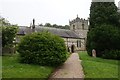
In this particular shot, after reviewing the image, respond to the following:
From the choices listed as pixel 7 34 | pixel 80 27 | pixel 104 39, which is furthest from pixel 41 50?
pixel 80 27

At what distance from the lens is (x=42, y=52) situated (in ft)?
72.3

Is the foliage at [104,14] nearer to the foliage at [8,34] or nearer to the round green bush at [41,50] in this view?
the foliage at [8,34]

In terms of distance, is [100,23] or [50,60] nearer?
[50,60]

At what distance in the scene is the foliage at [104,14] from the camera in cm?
3600

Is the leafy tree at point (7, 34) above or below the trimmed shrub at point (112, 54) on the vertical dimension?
above

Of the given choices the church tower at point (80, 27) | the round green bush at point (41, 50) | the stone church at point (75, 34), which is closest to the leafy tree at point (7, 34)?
→ the round green bush at point (41, 50)

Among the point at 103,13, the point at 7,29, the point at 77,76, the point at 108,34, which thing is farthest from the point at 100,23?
the point at 77,76

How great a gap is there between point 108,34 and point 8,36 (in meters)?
12.5

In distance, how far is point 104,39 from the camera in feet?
110

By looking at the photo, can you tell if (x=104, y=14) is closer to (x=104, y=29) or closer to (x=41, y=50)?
(x=104, y=29)

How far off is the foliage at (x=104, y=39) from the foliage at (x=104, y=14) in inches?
77.8

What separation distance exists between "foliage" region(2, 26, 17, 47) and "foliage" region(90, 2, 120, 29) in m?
12.9

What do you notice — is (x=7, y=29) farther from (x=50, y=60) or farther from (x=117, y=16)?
(x=117, y=16)

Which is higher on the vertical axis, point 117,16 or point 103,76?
point 117,16
